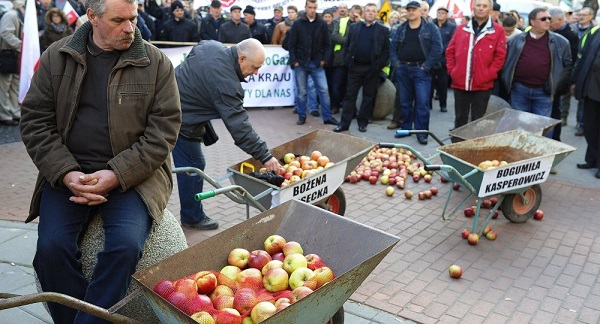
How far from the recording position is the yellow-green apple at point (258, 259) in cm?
334

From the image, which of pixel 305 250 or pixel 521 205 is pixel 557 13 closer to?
pixel 521 205

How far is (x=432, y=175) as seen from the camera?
8500mm

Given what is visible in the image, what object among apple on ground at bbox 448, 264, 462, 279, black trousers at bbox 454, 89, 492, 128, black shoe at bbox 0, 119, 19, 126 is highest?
black trousers at bbox 454, 89, 492, 128

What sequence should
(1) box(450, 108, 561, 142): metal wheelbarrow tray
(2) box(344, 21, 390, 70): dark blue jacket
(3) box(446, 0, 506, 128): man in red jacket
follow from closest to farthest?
(1) box(450, 108, 561, 142): metal wheelbarrow tray → (3) box(446, 0, 506, 128): man in red jacket → (2) box(344, 21, 390, 70): dark blue jacket

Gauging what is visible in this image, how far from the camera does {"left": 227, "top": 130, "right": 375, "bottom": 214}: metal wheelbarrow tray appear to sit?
4.95 m

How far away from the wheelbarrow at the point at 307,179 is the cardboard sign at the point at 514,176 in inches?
47.6

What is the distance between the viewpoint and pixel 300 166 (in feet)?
18.3

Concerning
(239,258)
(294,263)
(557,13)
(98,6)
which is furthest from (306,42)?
(294,263)

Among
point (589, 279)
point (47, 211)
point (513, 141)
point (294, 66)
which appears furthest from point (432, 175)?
point (47, 211)

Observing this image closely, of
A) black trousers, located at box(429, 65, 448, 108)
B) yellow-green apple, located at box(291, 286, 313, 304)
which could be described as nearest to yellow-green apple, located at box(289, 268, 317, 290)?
yellow-green apple, located at box(291, 286, 313, 304)

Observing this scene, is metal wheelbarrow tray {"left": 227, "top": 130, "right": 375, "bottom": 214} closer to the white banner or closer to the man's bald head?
the man's bald head

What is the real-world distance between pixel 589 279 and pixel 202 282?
380cm

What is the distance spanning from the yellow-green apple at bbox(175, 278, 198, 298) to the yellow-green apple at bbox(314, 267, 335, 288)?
2.11ft

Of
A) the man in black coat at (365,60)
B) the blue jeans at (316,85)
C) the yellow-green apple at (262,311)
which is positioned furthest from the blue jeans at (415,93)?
the yellow-green apple at (262,311)
